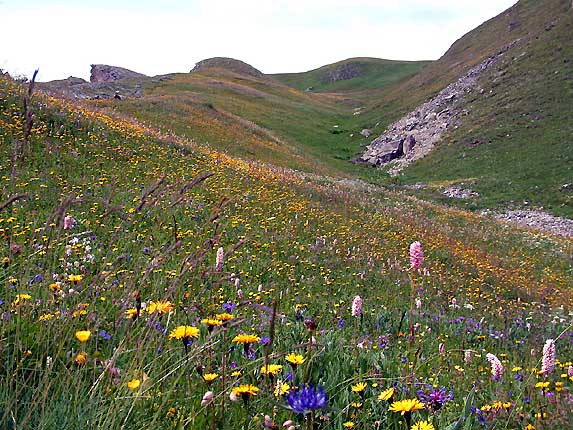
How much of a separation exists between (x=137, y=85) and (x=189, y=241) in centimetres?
6152

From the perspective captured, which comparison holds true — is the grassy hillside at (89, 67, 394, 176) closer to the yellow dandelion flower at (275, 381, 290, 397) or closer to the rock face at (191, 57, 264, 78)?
the rock face at (191, 57, 264, 78)

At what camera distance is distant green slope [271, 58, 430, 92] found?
122312 millimetres

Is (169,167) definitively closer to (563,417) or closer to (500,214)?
(563,417)

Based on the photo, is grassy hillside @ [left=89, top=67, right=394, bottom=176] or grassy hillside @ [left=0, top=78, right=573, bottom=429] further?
grassy hillside @ [left=89, top=67, right=394, bottom=176]

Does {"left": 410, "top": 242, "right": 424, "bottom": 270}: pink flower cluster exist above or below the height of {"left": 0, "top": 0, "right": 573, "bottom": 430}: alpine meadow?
above

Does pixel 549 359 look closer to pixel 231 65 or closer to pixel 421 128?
pixel 421 128

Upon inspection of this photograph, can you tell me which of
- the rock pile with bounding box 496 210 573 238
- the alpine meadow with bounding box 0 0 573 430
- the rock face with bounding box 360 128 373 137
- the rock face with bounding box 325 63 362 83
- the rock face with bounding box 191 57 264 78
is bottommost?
the rock pile with bounding box 496 210 573 238

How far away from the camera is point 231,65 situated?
10238 cm

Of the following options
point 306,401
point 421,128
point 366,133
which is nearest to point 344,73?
point 366,133

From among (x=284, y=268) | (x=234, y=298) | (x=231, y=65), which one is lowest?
(x=284, y=268)

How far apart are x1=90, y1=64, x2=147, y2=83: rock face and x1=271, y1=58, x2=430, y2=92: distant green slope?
55525 millimetres

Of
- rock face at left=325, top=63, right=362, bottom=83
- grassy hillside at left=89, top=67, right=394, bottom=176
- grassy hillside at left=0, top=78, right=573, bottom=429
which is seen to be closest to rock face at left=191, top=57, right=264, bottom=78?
grassy hillside at left=89, top=67, right=394, bottom=176

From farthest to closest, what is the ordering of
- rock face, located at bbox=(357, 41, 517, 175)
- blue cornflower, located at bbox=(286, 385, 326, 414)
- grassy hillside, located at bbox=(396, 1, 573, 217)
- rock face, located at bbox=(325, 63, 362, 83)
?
1. rock face, located at bbox=(325, 63, 362, 83)
2. rock face, located at bbox=(357, 41, 517, 175)
3. grassy hillside, located at bbox=(396, 1, 573, 217)
4. blue cornflower, located at bbox=(286, 385, 326, 414)

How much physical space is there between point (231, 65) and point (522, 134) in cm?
7481
